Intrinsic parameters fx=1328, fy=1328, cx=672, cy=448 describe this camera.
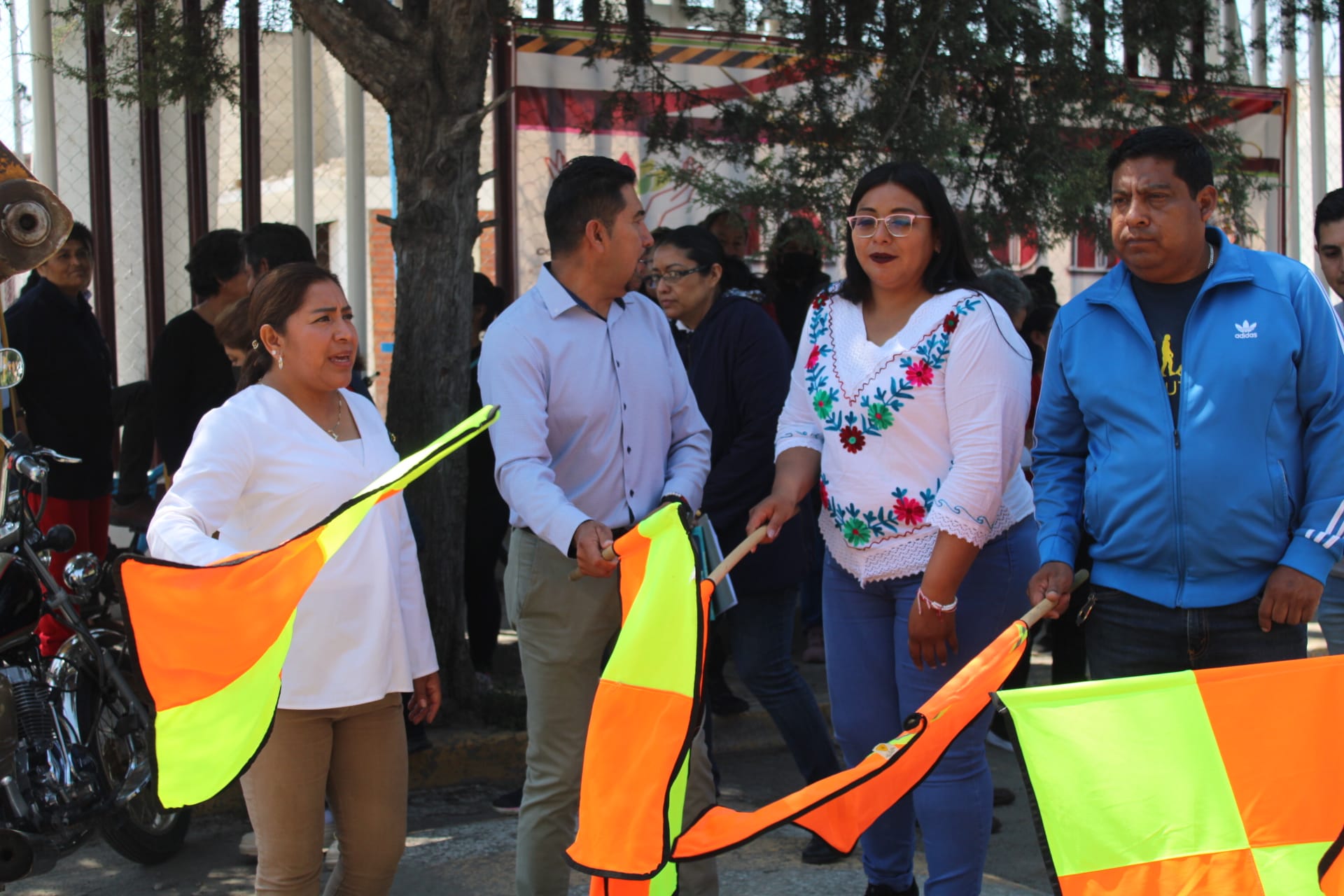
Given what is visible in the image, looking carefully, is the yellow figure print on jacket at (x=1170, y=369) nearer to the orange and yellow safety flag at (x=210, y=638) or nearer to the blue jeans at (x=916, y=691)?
the blue jeans at (x=916, y=691)

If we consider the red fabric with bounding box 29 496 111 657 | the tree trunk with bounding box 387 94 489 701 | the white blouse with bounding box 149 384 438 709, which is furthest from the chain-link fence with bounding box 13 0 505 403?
the white blouse with bounding box 149 384 438 709

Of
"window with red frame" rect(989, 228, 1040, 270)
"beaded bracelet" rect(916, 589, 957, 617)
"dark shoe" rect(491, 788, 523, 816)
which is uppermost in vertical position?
"window with red frame" rect(989, 228, 1040, 270)

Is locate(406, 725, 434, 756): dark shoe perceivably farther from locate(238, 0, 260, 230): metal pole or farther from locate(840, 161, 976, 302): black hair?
locate(238, 0, 260, 230): metal pole

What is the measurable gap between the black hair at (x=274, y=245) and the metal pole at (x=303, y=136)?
12.1 ft

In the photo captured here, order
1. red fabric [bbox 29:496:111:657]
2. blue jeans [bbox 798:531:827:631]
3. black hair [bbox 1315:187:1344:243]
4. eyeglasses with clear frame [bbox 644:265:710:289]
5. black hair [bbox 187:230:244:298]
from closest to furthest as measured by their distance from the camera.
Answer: black hair [bbox 1315:187:1344:243]
eyeglasses with clear frame [bbox 644:265:710:289]
black hair [bbox 187:230:244:298]
red fabric [bbox 29:496:111:657]
blue jeans [bbox 798:531:827:631]

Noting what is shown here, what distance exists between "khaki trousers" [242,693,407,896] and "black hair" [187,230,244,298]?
2.80m

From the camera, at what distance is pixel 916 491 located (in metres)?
3.50

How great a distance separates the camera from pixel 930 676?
3.48 m

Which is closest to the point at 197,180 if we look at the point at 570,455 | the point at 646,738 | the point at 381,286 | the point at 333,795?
the point at 381,286

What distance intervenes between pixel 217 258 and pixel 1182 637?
415 centimetres

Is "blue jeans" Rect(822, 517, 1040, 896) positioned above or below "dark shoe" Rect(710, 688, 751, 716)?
above

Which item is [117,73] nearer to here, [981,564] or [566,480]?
[566,480]

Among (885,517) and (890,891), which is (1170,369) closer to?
(885,517)

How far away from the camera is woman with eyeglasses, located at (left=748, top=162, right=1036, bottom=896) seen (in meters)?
3.40
